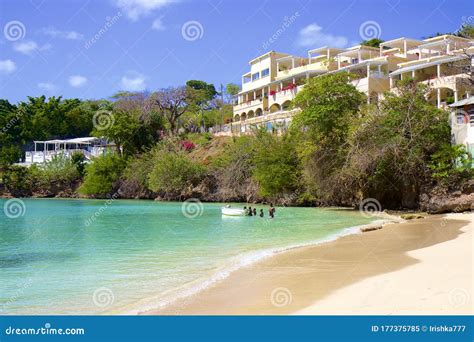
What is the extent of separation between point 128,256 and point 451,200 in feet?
72.0

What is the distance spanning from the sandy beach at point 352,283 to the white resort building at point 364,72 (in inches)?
740

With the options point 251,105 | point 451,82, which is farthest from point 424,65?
point 251,105

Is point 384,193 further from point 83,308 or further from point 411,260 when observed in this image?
point 83,308

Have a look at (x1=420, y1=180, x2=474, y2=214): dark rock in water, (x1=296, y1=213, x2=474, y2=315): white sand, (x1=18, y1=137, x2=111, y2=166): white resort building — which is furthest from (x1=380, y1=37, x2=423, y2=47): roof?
(x1=296, y1=213, x2=474, y2=315): white sand

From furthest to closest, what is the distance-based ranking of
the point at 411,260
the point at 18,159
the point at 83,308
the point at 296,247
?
the point at 18,159, the point at 296,247, the point at 411,260, the point at 83,308

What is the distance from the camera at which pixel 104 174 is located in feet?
214

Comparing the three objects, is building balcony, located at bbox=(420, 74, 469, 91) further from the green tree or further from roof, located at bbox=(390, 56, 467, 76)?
the green tree

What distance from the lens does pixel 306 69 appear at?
6297 centimetres

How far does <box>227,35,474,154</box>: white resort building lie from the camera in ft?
142

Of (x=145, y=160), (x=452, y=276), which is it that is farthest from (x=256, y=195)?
(x=452, y=276)

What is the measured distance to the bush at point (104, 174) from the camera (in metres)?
65.0

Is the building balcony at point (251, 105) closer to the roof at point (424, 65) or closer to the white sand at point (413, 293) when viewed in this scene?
the roof at point (424, 65)

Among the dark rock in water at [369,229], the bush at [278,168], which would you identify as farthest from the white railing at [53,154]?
the dark rock in water at [369,229]

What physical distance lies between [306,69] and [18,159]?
4941cm
